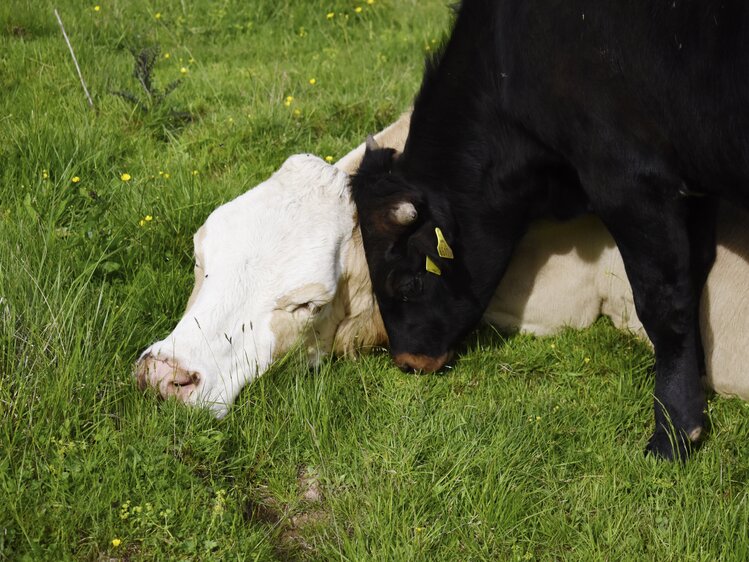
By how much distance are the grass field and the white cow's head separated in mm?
126

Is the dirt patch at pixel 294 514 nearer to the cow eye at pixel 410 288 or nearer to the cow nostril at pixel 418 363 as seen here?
the cow nostril at pixel 418 363

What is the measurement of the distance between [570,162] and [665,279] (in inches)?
24.7

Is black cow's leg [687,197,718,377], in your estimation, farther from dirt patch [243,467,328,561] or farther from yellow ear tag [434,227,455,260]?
dirt patch [243,467,328,561]

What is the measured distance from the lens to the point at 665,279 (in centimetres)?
409

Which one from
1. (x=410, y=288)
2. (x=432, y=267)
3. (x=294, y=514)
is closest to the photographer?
(x=294, y=514)

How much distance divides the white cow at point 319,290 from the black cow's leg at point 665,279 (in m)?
0.32

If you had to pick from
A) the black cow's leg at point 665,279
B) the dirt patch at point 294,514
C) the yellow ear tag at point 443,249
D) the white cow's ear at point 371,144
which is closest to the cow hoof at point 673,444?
the black cow's leg at point 665,279

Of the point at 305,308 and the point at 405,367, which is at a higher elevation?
the point at 305,308

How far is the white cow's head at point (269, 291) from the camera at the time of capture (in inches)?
163

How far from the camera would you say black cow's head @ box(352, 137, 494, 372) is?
179 inches

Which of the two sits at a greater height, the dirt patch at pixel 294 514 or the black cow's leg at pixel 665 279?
the black cow's leg at pixel 665 279

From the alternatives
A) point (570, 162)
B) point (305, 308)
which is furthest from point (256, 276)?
point (570, 162)

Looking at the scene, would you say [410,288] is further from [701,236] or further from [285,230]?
[701,236]

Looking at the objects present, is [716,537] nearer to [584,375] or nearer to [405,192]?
[584,375]
